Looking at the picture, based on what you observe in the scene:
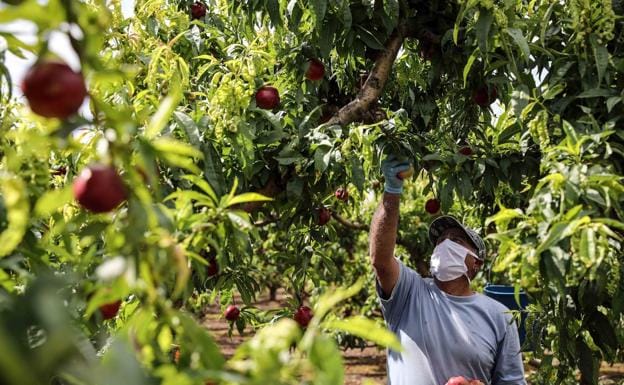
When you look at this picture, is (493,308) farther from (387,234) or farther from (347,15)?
(347,15)

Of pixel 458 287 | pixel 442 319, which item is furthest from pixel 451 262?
pixel 442 319

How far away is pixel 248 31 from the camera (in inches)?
94.5

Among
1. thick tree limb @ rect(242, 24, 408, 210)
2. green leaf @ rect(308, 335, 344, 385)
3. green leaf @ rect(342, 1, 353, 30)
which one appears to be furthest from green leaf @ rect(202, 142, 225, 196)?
green leaf @ rect(308, 335, 344, 385)

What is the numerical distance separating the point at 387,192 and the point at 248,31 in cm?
76

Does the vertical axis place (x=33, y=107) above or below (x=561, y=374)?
above

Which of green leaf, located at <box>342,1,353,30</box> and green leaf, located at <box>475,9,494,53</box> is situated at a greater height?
green leaf, located at <box>342,1,353,30</box>

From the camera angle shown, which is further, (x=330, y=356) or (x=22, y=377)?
(x=330, y=356)

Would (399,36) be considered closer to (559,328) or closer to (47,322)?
(559,328)

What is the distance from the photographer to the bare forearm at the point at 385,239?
2404 millimetres

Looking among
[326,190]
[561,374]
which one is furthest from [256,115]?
[561,374]

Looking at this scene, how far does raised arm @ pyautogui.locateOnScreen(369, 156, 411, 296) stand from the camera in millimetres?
2316

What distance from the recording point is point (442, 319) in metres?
2.59

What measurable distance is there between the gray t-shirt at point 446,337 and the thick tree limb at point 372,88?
29.6 inches

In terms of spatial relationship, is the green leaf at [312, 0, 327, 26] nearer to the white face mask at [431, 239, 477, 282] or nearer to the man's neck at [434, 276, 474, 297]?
the white face mask at [431, 239, 477, 282]
